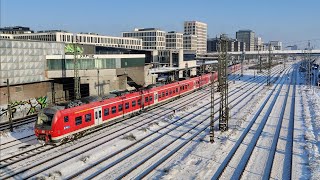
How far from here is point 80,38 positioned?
476 feet

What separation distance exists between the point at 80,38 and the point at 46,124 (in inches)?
4885

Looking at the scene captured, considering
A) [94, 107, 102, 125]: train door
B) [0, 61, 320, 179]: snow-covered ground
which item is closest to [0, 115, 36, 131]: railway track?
[0, 61, 320, 179]: snow-covered ground

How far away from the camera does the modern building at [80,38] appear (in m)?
133

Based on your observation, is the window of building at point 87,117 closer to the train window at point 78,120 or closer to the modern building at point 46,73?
the train window at point 78,120

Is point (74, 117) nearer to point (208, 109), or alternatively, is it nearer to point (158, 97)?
point (158, 97)

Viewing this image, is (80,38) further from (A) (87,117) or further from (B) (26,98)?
(A) (87,117)

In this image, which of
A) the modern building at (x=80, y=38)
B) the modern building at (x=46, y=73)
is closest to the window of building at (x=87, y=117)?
the modern building at (x=46, y=73)

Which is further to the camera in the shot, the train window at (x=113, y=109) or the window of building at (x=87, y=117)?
the train window at (x=113, y=109)

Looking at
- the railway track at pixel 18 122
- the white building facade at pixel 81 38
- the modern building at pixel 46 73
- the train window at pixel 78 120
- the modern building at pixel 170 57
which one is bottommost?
the railway track at pixel 18 122

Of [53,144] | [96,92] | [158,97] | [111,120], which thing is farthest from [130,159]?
[96,92]

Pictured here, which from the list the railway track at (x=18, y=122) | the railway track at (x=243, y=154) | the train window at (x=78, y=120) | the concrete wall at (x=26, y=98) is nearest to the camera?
the railway track at (x=243, y=154)

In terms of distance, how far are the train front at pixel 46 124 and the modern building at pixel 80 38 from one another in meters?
93.1

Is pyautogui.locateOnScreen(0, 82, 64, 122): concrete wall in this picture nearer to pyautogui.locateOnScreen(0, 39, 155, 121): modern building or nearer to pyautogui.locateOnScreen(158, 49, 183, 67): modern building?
pyautogui.locateOnScreen(0, 39, 155, 121): modern building

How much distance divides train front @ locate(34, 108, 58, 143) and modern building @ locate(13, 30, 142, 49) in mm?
93096
